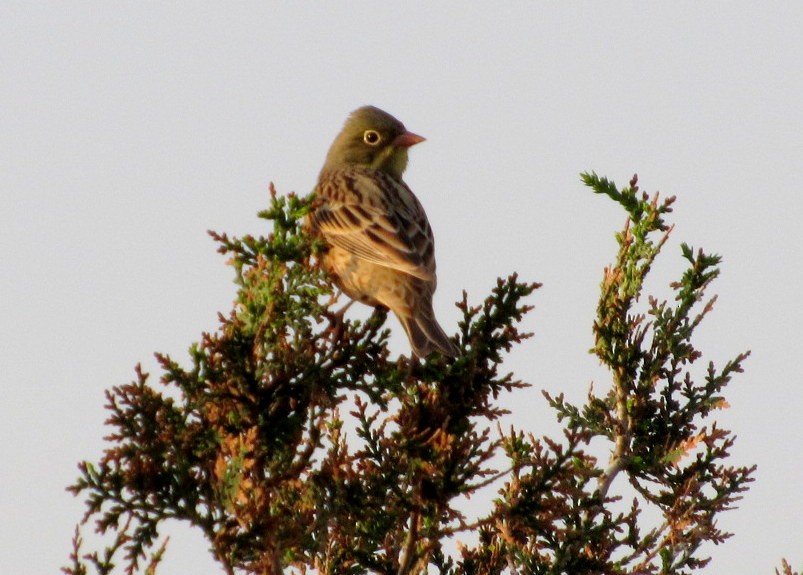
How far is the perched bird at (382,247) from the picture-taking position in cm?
770

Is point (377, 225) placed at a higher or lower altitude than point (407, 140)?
lower

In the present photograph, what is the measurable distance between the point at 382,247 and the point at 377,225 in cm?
28

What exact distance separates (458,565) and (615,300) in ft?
5.85

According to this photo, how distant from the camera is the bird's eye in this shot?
34.1ft

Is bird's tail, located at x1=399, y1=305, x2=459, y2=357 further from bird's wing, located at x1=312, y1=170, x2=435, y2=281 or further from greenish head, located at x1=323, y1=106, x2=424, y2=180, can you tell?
greenish head, located at x1=323, y1=106, x2=424, y2=180

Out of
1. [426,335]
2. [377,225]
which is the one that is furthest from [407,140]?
[426,335]

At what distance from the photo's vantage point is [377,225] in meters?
8.41

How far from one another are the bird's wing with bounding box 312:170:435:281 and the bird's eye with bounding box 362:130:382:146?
1.01 m

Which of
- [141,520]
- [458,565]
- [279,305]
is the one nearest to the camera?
[141,520]

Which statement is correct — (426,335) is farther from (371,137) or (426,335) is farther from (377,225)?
(371,137)

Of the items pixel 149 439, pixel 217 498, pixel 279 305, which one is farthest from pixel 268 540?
pixel 279 305

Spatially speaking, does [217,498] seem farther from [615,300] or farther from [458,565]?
[615,300]

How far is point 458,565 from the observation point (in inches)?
265

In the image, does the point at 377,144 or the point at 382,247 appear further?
the point at 377,144
